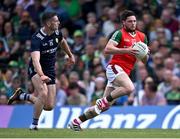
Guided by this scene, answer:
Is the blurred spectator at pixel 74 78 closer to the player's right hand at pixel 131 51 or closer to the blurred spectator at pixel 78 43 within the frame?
the blurred spectator at pixel 78 43

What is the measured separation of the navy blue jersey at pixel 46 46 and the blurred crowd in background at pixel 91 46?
4.15m

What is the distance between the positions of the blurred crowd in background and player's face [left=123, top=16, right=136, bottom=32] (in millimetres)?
4179

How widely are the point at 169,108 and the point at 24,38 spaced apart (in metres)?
6.18

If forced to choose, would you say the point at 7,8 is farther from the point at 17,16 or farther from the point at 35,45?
the point at 35,45

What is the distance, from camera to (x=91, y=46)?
22.7 m

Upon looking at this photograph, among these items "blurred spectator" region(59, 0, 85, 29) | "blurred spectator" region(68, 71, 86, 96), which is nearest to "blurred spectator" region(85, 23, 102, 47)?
"blurred spectator" region(59, 0, 85, 29)

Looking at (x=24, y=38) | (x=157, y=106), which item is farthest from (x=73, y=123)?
Answer: (x=24, y=38)

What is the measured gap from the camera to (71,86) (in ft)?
70.6

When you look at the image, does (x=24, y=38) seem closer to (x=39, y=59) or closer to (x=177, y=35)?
(x=177, y=35)

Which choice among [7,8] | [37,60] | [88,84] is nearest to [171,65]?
[88,84]

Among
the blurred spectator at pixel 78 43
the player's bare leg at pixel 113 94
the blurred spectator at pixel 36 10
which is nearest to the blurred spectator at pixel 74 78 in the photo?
the blurred spectator at pixel 78 43

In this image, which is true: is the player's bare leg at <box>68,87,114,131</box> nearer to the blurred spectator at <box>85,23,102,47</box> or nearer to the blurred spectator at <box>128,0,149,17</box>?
the blurred spectator at <box>85,23,102,47</box>

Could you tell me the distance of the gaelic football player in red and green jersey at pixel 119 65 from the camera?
1596 centimetres

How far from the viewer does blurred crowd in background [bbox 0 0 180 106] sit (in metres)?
21.1
